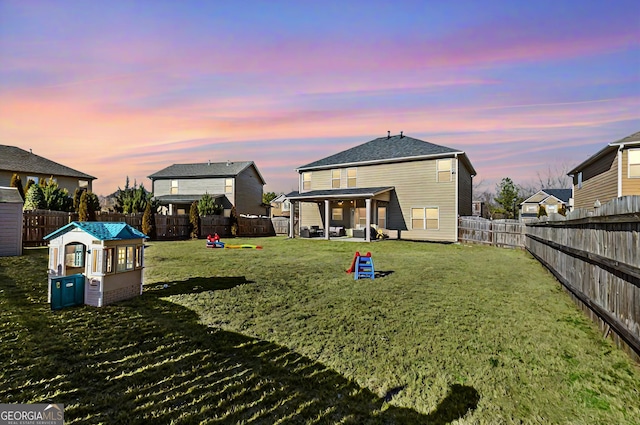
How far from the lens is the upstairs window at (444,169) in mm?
20719

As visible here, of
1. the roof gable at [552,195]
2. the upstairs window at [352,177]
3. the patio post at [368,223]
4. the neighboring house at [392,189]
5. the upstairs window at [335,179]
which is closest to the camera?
the patio post at [368,223]

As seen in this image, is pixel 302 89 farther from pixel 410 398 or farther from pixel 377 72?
pixel 410 398

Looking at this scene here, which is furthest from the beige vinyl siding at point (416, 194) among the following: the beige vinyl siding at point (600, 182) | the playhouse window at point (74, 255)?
the playhouse window at point (74, 255)

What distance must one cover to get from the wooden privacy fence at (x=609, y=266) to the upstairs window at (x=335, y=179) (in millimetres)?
18962

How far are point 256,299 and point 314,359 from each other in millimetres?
2892

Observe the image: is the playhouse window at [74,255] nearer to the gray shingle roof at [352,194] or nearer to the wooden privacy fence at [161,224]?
the wooden privacy fence at [161,224]

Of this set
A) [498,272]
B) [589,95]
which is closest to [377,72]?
[498,272]

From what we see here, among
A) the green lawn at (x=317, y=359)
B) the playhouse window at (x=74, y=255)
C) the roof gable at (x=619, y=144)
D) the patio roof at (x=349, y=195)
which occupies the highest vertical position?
the roof gable at (x=619, y=144)

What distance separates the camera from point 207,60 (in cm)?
1184

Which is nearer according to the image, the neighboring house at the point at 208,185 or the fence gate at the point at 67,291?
the fence gate at the point at 67,291

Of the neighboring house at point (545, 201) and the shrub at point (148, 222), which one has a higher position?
the neighboring house at point (545, 201)

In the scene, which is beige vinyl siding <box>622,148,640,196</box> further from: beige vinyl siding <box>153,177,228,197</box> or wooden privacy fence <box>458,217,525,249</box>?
beige vinyl siding <box>153,177,228,197</box>

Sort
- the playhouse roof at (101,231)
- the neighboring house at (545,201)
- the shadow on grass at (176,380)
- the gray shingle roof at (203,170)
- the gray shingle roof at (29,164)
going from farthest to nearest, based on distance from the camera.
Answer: the neighboring house at (545,201) → the gray shingle roof at (203,170) → the gray shingle roof at (29,164) → the playhouse roof at (101,231) → the shadow on grass at (176,380)

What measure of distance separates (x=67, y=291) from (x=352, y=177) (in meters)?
20.8
